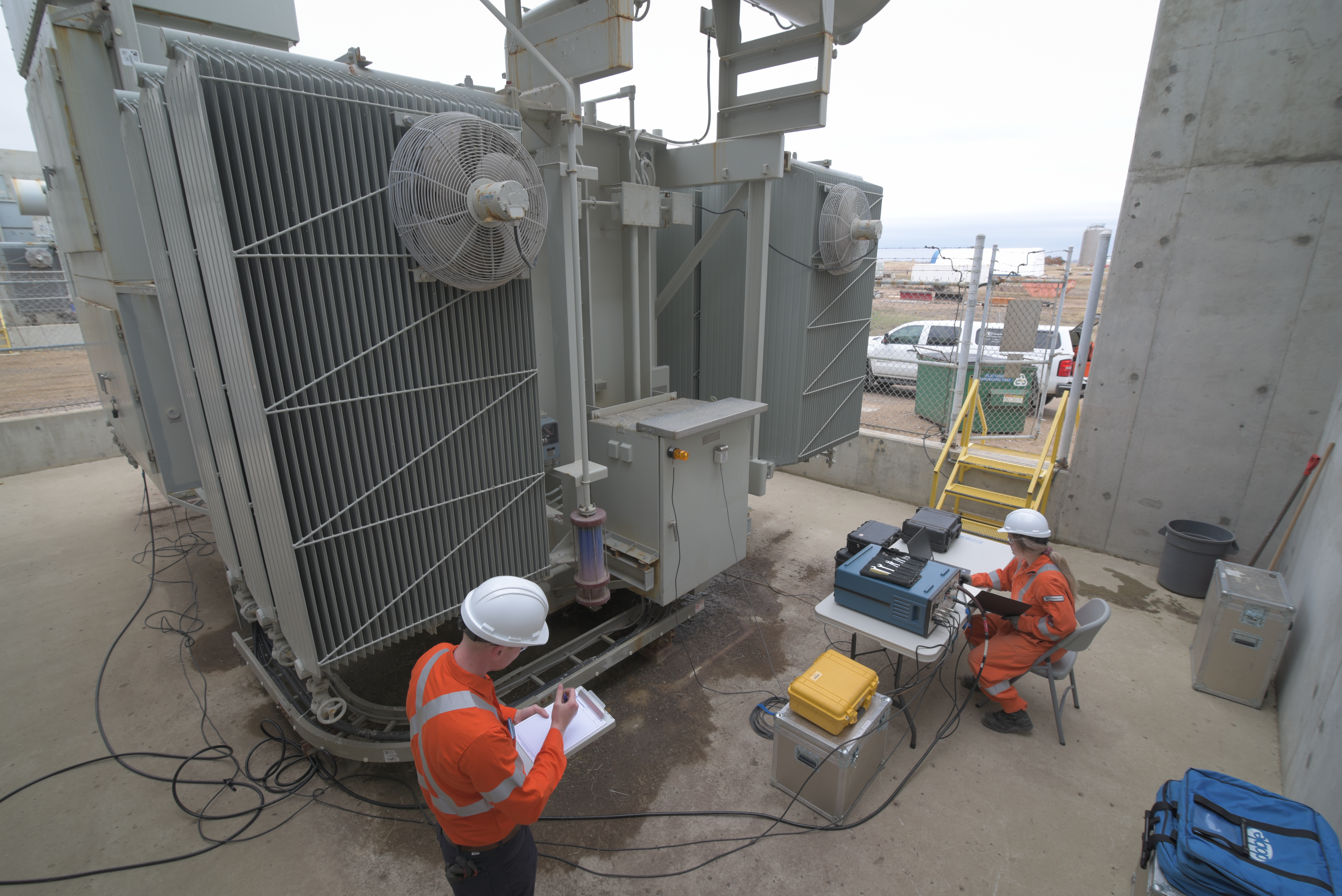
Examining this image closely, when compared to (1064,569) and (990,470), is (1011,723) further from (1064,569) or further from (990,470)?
(990,470)

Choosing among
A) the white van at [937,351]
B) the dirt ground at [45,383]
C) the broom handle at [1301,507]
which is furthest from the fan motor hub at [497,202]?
the dirt ground at [45,383]

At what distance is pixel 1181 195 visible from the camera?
500cm

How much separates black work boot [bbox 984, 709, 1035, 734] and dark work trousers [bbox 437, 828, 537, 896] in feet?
9.50

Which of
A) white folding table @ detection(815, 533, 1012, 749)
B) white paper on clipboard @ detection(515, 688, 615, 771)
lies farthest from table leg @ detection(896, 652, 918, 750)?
white paper on clipboard @ detection(515, 688, 615, 771)

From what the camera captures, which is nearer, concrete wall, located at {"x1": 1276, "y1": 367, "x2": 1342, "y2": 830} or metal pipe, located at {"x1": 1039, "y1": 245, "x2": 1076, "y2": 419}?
concrete wall, located at {"x1": 1276, "y1": 367, "x2": 1342, "y2": 830}

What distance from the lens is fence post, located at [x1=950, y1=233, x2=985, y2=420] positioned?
20.1ft

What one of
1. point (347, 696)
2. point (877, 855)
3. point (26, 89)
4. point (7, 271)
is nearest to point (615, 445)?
point (347, 696)

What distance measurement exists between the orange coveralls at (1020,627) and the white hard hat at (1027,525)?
139 mm

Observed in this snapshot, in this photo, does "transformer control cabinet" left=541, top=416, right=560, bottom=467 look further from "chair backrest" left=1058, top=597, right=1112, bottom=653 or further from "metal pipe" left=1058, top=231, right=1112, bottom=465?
"metal pipe" left=1058, top=231, right=1112, bottom=465

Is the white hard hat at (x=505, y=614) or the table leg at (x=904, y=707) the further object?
the table leg at (x=904, y=707)

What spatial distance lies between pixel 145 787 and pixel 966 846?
4262 millimetres

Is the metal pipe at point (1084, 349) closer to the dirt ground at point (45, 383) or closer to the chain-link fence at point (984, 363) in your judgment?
the chain-link fence at point (984, 363)

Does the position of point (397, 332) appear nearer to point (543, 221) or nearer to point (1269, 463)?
point (543, 221)

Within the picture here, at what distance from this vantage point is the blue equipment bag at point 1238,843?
6.36ft
